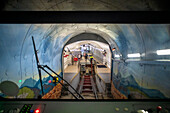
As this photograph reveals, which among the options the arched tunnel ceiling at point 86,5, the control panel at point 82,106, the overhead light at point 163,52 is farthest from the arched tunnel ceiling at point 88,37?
the control panel at point 82,106

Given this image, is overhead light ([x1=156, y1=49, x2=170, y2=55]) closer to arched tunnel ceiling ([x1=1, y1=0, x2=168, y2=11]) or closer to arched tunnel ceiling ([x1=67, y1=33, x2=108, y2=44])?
arched tunnel ceiling ([x1=1, y1=0, x2=168, y2=11])

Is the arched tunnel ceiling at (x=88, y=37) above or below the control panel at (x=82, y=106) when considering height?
above

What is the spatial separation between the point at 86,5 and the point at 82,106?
1919mm

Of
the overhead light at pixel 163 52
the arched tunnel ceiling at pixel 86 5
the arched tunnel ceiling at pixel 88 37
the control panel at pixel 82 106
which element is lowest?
the control panel at pixel 82 106

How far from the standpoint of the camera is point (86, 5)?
1662 mm

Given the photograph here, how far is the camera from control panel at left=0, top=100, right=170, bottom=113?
146 centimetres

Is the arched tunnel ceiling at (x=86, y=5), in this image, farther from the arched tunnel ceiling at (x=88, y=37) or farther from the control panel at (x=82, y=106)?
the arched tunnel ceiling at (x=88, y=37)

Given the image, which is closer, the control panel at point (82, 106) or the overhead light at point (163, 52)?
the control panel at point (82, 106)

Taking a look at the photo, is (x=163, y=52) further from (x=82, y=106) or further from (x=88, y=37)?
(x=88, y=37)

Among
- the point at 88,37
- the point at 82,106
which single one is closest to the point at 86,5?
the point at 82,106

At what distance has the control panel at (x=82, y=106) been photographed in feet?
4.80

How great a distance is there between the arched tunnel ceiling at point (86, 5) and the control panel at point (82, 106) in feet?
5.55

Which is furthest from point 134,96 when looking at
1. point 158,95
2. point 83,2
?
point 83,2

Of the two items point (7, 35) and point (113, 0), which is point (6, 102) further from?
point (113, 0)
